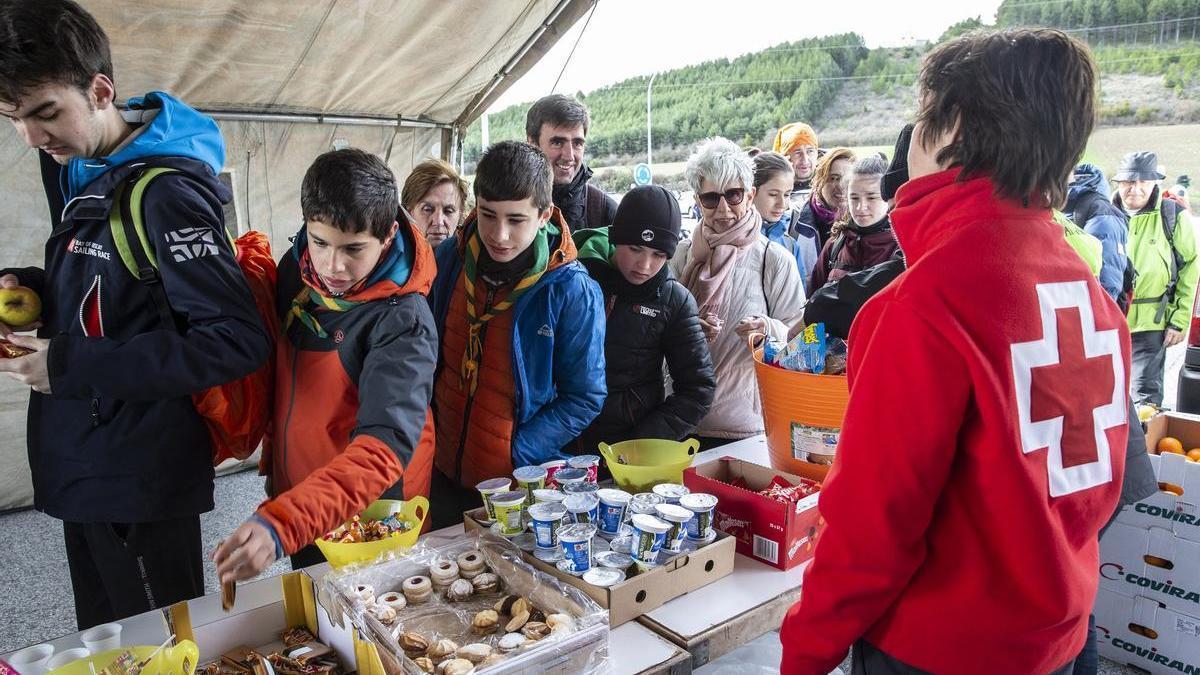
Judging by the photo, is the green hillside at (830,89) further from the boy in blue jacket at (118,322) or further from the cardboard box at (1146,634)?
the boy in blue jacket at (118,322)

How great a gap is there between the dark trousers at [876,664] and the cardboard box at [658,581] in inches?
12.8

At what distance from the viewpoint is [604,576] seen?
1.35m

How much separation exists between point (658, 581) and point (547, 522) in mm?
251

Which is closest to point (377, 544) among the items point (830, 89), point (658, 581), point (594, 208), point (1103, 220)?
point (658, 581)

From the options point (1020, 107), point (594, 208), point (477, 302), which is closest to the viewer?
point (1020, 107)

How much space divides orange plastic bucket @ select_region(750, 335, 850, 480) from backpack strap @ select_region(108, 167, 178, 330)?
141 centimetres

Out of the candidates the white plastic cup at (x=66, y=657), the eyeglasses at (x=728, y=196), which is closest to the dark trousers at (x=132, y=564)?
the white plastic cup at (x=66, y=657)

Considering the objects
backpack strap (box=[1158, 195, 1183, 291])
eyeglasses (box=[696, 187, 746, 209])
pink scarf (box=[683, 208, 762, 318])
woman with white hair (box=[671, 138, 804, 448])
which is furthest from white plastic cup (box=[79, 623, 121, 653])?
backpack strap (box=[1158, 195, 1183, 291])

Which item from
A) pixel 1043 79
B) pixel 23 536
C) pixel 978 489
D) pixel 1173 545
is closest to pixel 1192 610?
pixel 1173 545

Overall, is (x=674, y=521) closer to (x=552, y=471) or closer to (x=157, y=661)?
(x=552, y=471)

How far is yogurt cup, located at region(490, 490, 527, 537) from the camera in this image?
1562 millimetres

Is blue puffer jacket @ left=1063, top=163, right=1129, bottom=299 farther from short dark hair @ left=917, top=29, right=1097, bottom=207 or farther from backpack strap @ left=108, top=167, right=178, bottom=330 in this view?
backpack strap @ left=108, top=167, right=178, bottom=330

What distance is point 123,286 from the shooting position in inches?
60.2

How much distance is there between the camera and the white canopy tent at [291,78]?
120 inches
